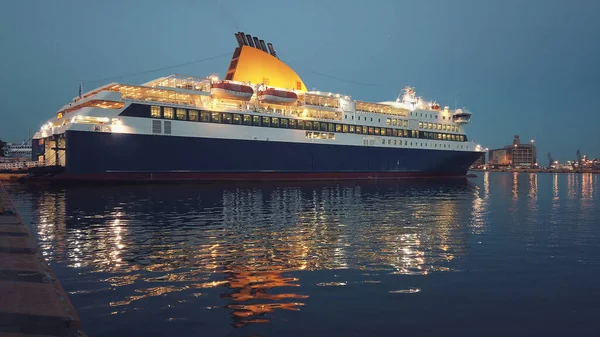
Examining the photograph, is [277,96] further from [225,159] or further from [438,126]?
[438,126]

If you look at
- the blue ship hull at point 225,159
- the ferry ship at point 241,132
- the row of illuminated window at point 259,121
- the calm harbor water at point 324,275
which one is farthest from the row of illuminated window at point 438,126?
the calm harbor water at point 324,275

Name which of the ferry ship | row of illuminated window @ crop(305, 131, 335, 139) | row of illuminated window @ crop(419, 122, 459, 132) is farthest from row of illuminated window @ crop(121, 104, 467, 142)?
row of illuminated window @ crop(419, 122, 459, 132)

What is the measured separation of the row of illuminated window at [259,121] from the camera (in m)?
38.6

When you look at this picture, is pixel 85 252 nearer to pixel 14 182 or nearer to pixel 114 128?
pixel 114 128

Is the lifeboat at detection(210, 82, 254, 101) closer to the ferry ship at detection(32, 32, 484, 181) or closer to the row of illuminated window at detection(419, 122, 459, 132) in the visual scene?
the ferry ship at detection(32, 32, 484, 181)

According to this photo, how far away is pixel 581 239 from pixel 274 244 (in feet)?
33.7

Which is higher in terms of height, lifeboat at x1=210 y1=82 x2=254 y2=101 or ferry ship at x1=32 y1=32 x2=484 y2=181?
lifeboat at x1=210 y1=82 x2=254 y2=101

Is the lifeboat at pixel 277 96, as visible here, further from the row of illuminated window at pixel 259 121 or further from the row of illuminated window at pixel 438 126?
the row of illuminated window at pixel 438 126

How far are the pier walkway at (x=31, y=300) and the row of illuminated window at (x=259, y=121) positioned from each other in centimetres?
3217

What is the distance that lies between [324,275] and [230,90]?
36.5 meters

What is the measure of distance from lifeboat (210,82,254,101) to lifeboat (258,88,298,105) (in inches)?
85.8

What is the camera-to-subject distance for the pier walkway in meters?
4.41

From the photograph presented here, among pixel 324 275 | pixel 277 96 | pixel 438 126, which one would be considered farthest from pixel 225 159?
pixel 438 126

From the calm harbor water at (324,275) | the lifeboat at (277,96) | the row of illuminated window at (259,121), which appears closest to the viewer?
the calm harbor water at (324,275)
